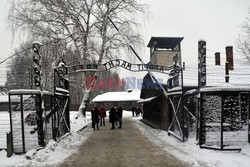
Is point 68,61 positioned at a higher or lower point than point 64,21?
lower

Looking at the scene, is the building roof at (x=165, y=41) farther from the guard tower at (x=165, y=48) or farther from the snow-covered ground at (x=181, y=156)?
the snow-covered ground at (x=181, y=156)

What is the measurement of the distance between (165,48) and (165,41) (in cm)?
102

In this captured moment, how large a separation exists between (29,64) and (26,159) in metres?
30.1

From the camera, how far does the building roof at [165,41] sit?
24.7 m

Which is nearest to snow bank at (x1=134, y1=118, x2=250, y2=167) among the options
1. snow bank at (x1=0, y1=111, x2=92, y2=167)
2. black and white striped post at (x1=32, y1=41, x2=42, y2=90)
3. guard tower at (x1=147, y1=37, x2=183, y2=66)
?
snow bank at (x1=0, y1=111, x2=92, y2=167)

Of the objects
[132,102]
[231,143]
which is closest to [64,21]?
[231,143]

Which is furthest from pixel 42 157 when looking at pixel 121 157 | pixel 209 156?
pixel 209 156

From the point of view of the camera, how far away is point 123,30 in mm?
21500

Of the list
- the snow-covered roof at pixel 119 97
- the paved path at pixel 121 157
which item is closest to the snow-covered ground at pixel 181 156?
the paved path at pixel 121 157

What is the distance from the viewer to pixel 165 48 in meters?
26.0

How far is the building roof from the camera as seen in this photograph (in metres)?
24.7

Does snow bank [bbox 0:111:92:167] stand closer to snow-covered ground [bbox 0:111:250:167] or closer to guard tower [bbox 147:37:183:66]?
snow-covered ground [bbox 0:111:250:167]

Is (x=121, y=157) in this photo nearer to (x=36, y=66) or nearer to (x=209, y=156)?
(x=209, y=156)

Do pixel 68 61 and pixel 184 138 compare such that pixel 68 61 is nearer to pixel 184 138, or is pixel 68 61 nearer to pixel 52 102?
pixel 52 102
